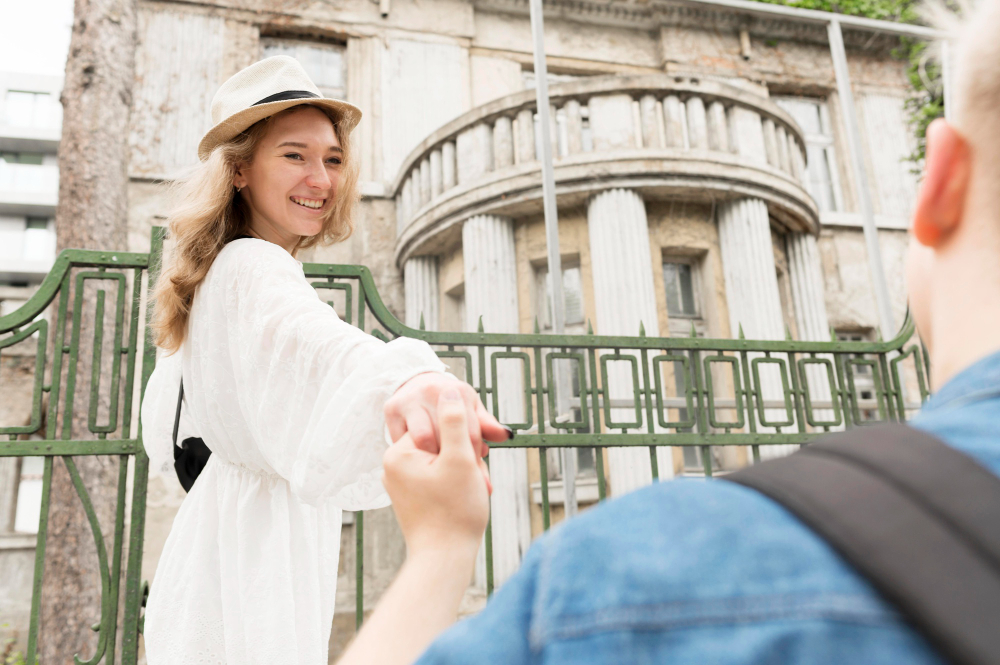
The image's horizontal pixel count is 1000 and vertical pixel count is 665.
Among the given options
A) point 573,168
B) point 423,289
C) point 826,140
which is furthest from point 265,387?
point 826,140

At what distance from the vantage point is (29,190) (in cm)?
3322

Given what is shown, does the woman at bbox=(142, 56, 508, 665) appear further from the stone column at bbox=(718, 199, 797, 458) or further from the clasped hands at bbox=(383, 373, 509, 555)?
the stone column at bbox=(718, 199, 797, 458)

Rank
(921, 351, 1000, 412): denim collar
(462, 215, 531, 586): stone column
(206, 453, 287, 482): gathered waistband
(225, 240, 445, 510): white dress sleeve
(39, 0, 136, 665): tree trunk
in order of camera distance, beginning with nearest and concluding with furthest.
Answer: (921, 351, 1000, 412): denim collar < (225, 240, 445, 510): white dress sleeve < (206, 453, 287, 482): gathered waistband < (39, 0, 136, 665): tree trunk < (462, 215, 531, 586): stone column

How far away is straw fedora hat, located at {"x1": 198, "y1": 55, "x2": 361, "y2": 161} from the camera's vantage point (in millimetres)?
1423

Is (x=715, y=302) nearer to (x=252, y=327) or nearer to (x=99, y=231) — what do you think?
(x=99, y=231)

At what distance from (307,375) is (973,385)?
0.87 m

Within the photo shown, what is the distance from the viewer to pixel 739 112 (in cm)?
803

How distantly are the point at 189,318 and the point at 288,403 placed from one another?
464 mm

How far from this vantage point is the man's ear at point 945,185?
53 cm

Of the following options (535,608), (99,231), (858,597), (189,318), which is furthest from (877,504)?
(99,231)

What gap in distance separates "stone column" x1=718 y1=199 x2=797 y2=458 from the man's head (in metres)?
7.49

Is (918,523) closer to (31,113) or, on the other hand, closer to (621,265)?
(621,265)

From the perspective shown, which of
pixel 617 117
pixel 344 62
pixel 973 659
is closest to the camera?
pixel 973 659

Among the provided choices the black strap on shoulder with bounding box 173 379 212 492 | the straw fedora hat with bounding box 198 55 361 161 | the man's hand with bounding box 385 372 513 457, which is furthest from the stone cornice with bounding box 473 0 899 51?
the man's hand with bounding box 385 372 513 457
